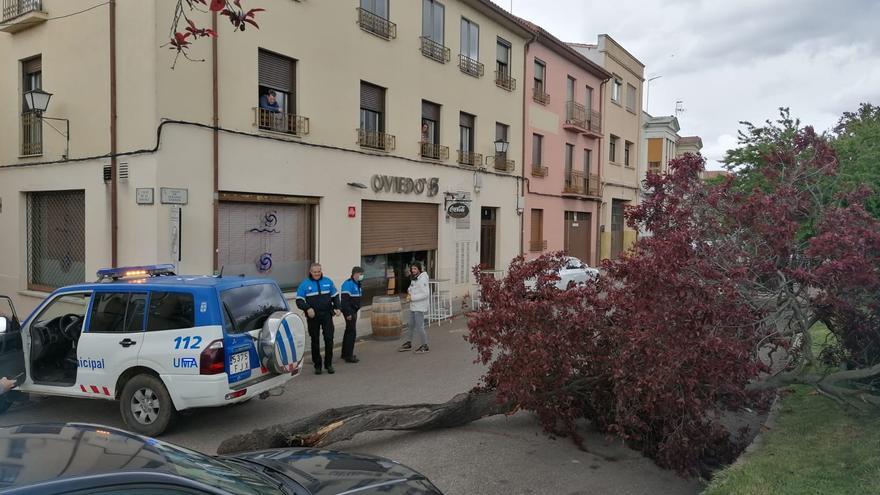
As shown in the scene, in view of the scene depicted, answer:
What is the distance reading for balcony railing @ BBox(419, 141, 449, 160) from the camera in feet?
53.4

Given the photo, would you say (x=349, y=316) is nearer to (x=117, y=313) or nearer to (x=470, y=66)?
(x=117, y=313)

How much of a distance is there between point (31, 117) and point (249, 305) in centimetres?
909

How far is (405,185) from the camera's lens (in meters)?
15.5

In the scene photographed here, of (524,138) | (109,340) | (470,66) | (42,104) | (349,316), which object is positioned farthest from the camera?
(524,138)

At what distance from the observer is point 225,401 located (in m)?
6.20

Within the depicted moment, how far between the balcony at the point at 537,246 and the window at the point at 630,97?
11.5 metres

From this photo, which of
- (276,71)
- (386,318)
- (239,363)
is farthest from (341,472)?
(276,71)

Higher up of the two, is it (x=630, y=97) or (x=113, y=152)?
(x=630, y=97)

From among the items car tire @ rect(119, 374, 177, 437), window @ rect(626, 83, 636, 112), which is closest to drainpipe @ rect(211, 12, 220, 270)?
car tire @ rect(119, 374, 177, 437)

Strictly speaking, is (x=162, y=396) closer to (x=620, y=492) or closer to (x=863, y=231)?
(x=620, y=492)

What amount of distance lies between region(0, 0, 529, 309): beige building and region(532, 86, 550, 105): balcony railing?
513 centimetres

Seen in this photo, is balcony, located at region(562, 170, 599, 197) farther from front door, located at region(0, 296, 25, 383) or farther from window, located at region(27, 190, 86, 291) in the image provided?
front door, located at region(0, 296, 25, 383)

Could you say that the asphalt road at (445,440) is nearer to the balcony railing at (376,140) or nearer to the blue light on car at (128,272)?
the blue light on car at (128,272)

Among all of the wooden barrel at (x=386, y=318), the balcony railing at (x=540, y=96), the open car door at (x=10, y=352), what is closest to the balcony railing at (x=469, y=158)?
the balcony railing at (x=540, y=96)
